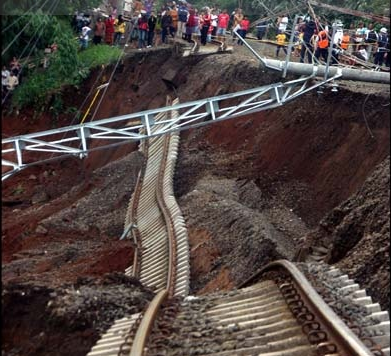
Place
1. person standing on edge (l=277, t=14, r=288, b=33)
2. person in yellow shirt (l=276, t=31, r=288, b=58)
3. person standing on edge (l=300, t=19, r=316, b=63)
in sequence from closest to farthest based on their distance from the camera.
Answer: person standing on edge (l=300, t=19, r=316, b=63) < person standing on edge (l=277, t=14, r=288, b=33) < person in yellow shirt (l=276, t=31, r=288, b=58)

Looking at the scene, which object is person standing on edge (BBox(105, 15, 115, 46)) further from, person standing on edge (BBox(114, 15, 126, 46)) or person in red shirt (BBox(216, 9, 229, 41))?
person in red shirt (BBox(216, 9, 229, 41))

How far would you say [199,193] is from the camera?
21031mm

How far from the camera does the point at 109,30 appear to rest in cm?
2703

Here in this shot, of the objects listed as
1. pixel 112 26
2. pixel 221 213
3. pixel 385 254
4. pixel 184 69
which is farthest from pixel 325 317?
pixel 184 69

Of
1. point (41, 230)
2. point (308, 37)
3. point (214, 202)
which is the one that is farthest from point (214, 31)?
point (41, 230)

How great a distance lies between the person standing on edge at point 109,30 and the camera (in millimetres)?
25123

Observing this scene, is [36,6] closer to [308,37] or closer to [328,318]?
[328,318]

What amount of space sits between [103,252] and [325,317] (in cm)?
992

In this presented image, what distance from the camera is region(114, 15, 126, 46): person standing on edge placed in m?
26.5

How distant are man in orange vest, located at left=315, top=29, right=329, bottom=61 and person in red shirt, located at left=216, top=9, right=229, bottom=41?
10964mm

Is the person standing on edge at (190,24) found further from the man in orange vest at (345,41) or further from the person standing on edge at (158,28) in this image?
the man in orange vest at (345,41)

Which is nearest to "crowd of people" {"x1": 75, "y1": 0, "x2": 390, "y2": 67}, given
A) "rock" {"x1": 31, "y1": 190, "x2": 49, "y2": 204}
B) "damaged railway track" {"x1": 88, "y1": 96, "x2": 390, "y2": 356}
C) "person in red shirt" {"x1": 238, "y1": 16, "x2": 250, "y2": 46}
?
"person in red shirt" {"x1": 238, "y1": 16, "x2": 250, "y2": 46}

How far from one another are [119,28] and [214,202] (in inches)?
413

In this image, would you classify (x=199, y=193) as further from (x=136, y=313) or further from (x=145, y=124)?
(x=136, y=313)
